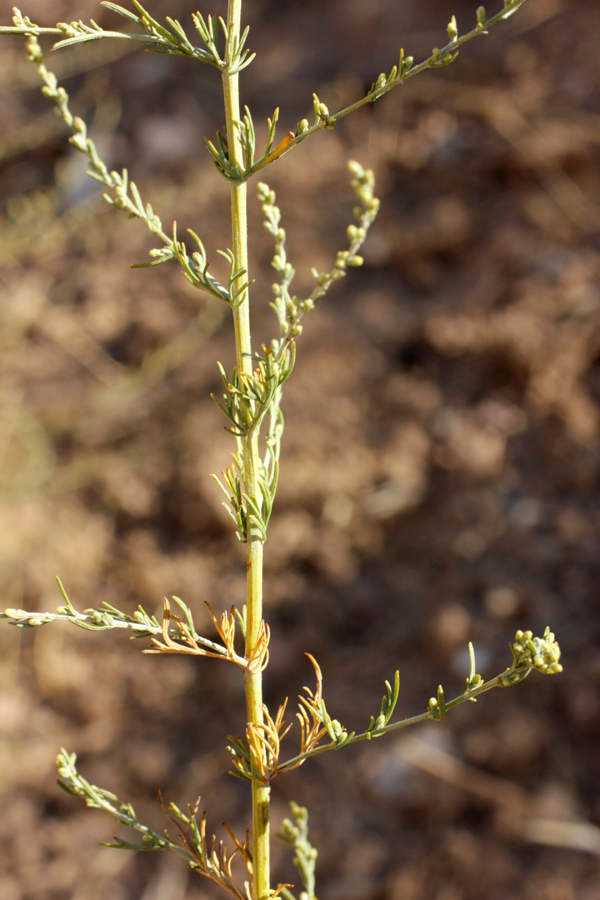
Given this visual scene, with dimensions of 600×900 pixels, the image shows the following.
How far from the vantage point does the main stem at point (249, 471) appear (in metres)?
0.65

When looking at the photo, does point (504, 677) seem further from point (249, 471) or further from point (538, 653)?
point (249, 471)

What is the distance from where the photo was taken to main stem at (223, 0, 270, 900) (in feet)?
2.13

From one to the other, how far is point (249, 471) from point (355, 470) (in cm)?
178

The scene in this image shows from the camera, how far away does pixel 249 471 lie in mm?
703

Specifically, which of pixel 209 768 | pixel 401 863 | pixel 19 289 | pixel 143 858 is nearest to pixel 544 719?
pixel 401 863

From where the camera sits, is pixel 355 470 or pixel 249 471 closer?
pixel 249 471

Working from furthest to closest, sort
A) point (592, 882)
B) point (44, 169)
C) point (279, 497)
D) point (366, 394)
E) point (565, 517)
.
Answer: point (44, 169) < point (366, 394) < point (279, 497) < point (565, 517) < point (592, 882)

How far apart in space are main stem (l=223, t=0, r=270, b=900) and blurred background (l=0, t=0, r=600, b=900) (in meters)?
1.27

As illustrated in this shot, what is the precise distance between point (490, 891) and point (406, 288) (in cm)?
205

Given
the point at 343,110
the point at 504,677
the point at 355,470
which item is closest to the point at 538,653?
the point at 504,677

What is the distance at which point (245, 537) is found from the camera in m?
0.72

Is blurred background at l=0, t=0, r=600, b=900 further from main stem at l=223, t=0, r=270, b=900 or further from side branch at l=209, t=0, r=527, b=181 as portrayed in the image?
side branch at l=209, t=0, r=527, b=181

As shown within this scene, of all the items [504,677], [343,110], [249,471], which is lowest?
[504,677]

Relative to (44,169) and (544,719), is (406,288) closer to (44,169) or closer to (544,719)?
(544,719)
